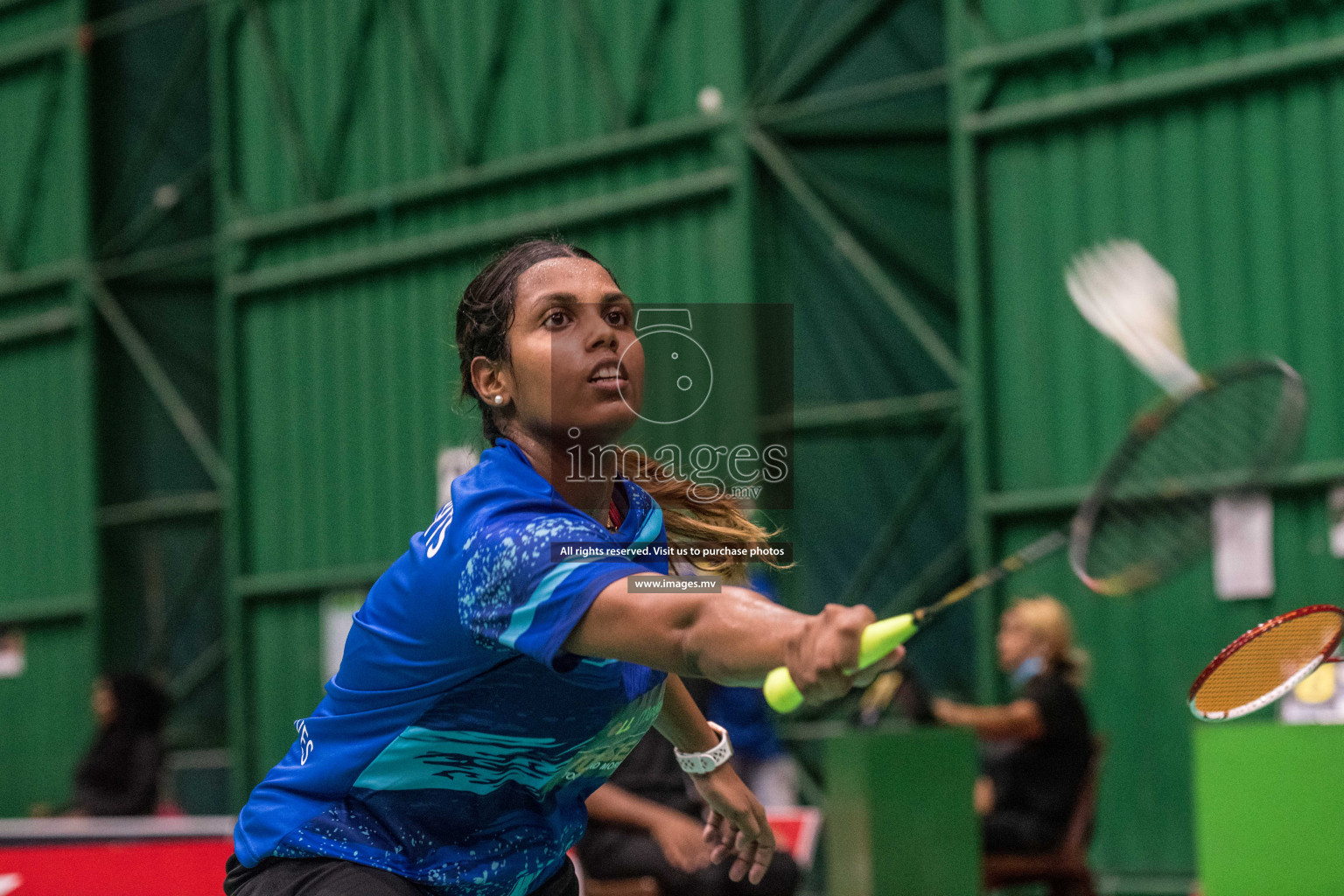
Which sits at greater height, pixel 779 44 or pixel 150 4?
pixel 150 4

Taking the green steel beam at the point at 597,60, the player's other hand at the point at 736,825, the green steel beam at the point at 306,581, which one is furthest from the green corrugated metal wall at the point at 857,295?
the player's other hand at the point at 736,825

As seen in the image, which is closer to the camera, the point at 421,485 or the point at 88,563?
the point at 421,485

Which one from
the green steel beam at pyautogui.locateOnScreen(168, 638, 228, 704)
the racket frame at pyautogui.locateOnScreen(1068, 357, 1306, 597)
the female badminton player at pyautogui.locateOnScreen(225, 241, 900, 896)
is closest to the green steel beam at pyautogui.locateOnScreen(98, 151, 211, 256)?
the green steel beam at pyautogui.locateOnScreen(168, 638, 228, 704)

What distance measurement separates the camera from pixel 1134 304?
26.0 ft

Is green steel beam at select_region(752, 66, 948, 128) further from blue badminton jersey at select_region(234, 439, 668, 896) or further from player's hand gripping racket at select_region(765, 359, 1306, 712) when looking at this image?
blue badminton jersey at select_region(234, 439, 668, 896)

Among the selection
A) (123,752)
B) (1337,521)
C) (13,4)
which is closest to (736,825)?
(1337,521)

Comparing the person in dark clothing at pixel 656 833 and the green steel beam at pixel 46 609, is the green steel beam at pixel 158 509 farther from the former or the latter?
the person in dark clothing at pixel 656 833

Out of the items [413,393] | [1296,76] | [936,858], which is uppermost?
[1296,76]

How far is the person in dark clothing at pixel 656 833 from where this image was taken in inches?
189

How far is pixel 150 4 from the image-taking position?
1380 cm

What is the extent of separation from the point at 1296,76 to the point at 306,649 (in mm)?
7549

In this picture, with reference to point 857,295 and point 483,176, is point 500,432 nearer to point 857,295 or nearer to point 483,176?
point 857,295

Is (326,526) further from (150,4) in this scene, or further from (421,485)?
(150,4)

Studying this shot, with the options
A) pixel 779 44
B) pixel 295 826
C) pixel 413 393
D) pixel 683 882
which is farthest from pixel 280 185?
pixel 295 826
